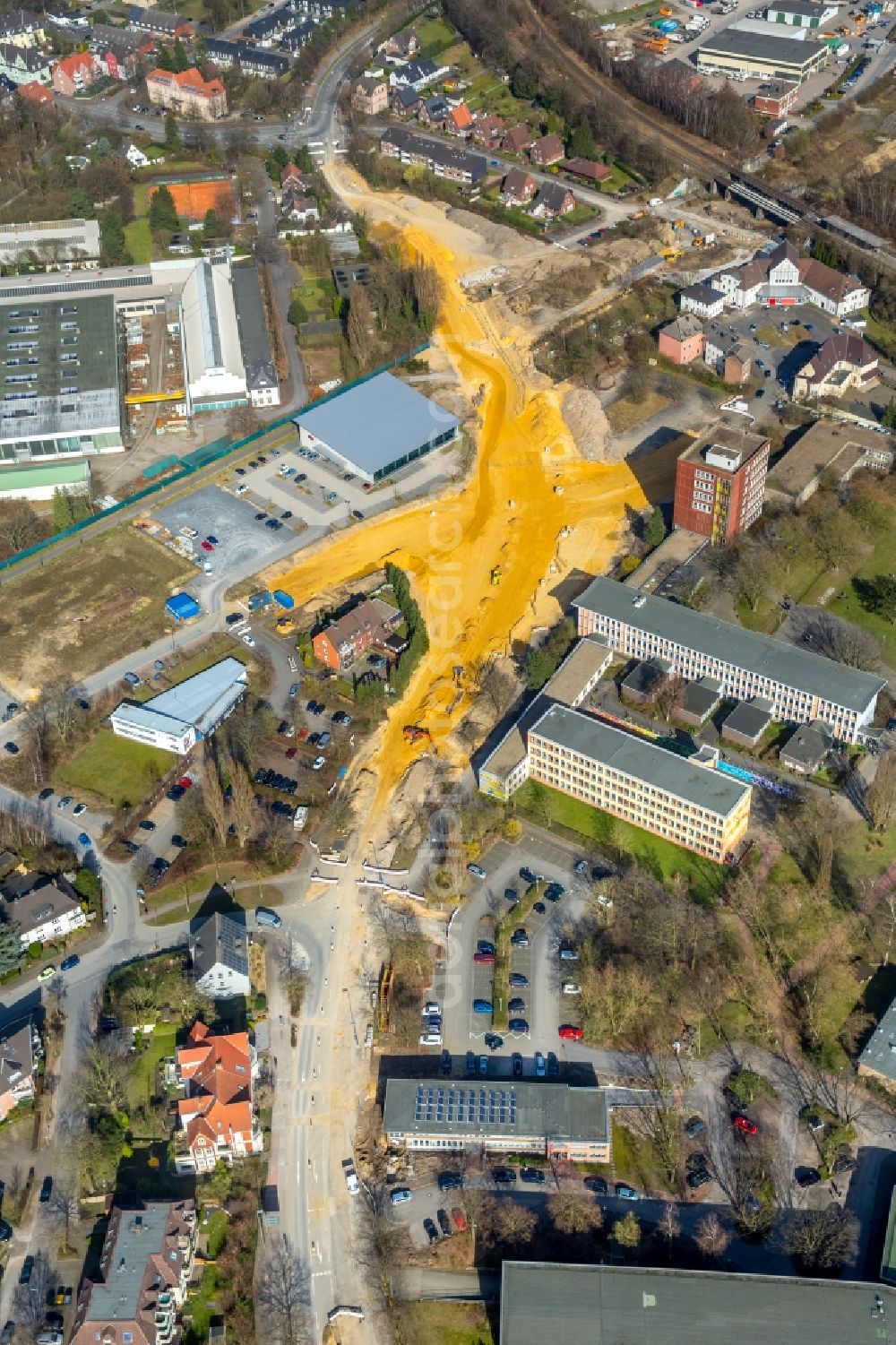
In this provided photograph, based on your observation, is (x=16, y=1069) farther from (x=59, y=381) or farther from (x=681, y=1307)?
(x=59, y=381)

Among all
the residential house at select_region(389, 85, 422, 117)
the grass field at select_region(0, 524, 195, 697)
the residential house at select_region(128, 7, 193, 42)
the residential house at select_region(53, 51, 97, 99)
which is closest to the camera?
the grass field at select_region(0, 524, 195, 697)

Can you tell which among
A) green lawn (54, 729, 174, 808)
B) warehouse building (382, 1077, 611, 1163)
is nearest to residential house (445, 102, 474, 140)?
green lawn (54, 729, 174, 808)

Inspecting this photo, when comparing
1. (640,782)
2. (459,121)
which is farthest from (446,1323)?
(459,121)

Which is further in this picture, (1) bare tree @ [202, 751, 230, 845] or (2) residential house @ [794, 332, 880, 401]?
(2) residential house @ [794, 332, 880, 401]

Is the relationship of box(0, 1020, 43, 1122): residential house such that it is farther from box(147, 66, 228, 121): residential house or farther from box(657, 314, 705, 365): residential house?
box(147, 66, 228, 121): residential house

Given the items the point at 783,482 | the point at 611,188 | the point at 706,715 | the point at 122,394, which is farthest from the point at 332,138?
the point at 706,715

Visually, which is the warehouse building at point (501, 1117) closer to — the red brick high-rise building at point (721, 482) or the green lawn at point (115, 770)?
the green lawn at point (115, 770)

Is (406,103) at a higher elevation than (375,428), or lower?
higher

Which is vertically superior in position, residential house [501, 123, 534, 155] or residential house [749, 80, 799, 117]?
residential house [749, 80, 799, 117]
